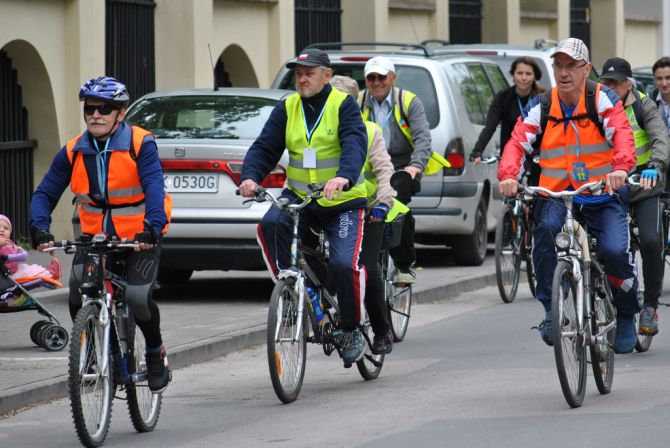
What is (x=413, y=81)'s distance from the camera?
15172 mm

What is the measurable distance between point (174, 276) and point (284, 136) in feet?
17.3

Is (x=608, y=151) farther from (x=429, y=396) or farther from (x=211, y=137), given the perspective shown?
(x=211, y=137)

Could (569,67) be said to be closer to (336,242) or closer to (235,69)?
(336,242)

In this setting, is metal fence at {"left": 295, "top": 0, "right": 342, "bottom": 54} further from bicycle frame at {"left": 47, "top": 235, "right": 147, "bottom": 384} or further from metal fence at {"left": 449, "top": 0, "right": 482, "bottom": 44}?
bicycle frame at {"left": 47, "top": 235, "right": 147, "bottom": 384}

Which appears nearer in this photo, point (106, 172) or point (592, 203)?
point (106, 172)

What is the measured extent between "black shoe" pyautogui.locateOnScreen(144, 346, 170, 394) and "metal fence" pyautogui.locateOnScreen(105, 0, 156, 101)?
11.6 m

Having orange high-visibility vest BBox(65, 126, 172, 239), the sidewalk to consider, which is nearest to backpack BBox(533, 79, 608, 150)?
orange high-visibility vest BBox(65, 126, 172, 239)

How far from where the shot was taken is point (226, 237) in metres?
11.9

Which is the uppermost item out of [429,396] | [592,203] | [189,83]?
[189,83]

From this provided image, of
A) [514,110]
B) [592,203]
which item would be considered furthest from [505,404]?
[514,110]

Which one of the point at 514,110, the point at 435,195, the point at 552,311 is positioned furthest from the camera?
the point at 435,195

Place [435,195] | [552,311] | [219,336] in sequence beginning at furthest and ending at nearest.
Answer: [435,195], [219,336], [552,311]

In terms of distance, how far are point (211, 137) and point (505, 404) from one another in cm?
452

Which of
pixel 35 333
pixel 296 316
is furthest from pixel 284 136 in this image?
pixel 35 333
